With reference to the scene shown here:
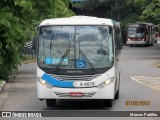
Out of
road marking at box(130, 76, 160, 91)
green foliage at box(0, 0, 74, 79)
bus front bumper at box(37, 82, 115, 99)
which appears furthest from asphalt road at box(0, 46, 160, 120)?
green foliage at box(0, 0, 74, 79)

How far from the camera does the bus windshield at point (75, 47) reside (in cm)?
1572

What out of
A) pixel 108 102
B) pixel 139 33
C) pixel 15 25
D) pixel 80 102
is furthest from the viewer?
pixel 139 33

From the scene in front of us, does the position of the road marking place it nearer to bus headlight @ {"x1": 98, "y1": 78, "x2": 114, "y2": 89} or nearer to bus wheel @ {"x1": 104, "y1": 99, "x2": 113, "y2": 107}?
bus wheel @ {"x1": 104, "y1": 99, "x2": 113, "y2": 107}

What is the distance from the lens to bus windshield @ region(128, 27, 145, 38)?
71.3 meters

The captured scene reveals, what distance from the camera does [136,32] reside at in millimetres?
71750

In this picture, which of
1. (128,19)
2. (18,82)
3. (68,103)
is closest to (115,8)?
(128,19)

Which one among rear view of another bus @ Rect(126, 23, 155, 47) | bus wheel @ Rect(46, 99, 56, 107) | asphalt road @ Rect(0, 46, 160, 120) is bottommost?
rear view of another bus @ Rect(126, 23, 155, 47)

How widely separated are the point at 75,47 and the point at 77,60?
0.41 m

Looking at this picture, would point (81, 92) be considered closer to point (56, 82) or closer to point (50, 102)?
point (56, 82)

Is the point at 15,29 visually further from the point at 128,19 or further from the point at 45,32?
the point at 128,19

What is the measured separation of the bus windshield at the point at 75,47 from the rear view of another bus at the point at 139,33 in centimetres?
5537

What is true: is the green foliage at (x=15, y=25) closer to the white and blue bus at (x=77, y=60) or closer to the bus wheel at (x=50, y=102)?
the white and blue bus at (x=77, y=60)

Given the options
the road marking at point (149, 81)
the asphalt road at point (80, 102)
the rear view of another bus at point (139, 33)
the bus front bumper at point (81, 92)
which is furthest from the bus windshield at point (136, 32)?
the bus front bumper at point (81, 92)

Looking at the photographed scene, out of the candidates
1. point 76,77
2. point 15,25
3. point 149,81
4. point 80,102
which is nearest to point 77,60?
point 76,77
